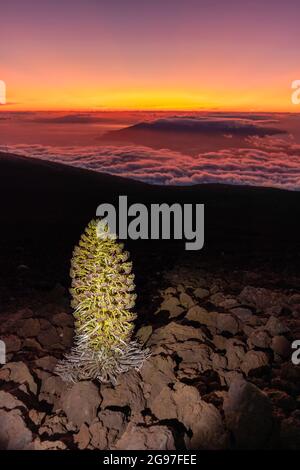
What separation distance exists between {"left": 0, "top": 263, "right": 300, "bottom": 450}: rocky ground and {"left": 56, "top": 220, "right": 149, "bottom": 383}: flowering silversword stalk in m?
0.17

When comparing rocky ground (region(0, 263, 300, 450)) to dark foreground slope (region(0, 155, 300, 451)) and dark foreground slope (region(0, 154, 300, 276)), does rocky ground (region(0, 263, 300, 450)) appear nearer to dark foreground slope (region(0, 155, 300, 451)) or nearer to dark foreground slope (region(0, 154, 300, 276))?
dark foreground slope (region(0, 155, 300, 451))

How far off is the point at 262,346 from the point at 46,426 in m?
2.32

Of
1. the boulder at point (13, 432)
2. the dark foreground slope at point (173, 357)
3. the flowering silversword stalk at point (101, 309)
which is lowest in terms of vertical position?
the boulder at point (13, 432)

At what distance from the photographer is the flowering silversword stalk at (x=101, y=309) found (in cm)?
407

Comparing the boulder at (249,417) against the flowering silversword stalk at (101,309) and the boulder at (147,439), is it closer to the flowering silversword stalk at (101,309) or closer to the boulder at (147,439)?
the boulder at (147,439)

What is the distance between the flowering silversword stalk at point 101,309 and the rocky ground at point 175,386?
174 mm

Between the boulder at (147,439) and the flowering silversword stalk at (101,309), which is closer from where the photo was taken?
the boulder at (147,439)

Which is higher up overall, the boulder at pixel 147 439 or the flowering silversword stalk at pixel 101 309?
the flowering silversword stalk at pixel 101 309

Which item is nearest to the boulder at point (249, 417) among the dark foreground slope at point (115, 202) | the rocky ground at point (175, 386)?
the rocky ground at point (175, 386)

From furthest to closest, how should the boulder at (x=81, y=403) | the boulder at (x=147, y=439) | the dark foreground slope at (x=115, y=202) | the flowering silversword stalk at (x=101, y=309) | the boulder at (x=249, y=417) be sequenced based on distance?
the dark foreground slope at (x=115, y=202) < the flowering silversword stalk at (x=101, y=309) < the boulder at (x=81, y=403) < the boulder at (x=249, y=417) < the boulder at (x=147, y=439)

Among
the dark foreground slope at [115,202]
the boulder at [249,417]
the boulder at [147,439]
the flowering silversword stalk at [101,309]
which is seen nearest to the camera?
the boulder at [147,439]
